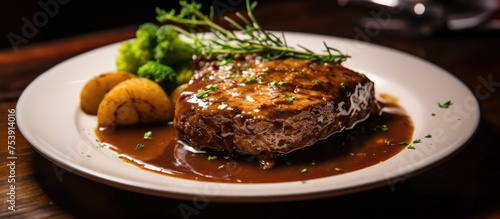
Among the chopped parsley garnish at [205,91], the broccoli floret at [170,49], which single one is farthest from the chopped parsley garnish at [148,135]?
the broccoli floret at [170,49]

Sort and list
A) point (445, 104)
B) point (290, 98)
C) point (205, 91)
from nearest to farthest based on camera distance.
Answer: point (290, 98) < point (205, 91) < point (445, 104)

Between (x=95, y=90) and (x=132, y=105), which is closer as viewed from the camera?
(x=132, y=105)

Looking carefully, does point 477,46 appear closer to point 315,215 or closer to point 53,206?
point 315,215

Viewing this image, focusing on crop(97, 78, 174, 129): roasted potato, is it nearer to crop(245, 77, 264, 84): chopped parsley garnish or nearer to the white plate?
the white plate

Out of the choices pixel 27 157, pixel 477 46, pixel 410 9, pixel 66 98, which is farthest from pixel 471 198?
pixel 410 9

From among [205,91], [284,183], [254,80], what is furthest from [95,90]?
[284,183]

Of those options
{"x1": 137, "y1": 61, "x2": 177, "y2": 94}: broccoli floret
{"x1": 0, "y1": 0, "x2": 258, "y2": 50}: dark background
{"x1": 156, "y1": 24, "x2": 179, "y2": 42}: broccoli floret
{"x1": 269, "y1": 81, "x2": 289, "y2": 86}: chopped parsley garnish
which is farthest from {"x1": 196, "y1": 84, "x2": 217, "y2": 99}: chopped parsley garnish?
{"x1": 0, "y1": 0, "x2": 258, "y2": 50}: dark background

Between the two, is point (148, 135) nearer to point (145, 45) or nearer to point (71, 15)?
point (145, 45)

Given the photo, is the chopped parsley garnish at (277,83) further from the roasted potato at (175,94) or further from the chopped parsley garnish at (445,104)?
A: the chopped parsley garnish at (445,104)
